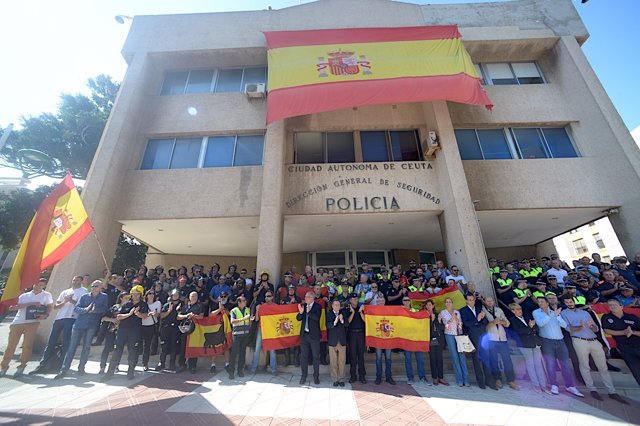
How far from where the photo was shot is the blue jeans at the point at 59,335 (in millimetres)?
5840

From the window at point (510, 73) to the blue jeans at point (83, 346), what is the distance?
55.2 feet

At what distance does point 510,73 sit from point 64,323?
18.7 metres

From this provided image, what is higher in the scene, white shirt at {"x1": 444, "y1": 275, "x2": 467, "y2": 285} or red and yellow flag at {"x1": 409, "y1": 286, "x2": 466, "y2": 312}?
white shirt at {"x1": 444, "y1": 275, "x2": 467, "y2": 285}

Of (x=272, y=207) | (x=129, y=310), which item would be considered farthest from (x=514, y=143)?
(x=129, y=310)

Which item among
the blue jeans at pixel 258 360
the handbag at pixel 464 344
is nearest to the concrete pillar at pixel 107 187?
the blue jeans at pixel 258 360

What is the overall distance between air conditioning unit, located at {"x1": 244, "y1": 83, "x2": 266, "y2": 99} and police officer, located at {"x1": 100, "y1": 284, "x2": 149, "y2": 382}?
8588 millimetres

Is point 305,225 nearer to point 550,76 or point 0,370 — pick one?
point 0,370

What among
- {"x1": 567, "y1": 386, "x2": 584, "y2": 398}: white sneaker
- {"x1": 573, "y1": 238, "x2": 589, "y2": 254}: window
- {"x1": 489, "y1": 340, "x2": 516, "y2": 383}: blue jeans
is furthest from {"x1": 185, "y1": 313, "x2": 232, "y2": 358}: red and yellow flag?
{"x1": 573, "y1": 238, "x2": 589, "y2": 254}: window

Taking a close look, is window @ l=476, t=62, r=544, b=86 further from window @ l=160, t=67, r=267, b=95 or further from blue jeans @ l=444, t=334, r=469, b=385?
blue jeans @ l=444, t=334, r=469, b=385

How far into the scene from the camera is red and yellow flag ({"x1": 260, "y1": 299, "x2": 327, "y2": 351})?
6078 millimetres

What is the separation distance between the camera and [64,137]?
1706 cm

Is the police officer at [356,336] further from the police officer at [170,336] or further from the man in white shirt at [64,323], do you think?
the man in white shirt at [64,323]

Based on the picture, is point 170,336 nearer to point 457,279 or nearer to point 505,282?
point 457,279

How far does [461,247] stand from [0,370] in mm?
12248
